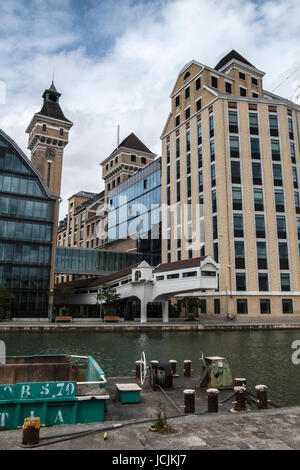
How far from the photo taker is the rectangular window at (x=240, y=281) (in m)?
56.5

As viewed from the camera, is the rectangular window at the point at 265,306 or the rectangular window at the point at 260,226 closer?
the rectangular window at the point at 265,306

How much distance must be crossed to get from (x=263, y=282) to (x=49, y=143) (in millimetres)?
55546

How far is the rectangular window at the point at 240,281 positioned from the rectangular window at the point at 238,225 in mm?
6425

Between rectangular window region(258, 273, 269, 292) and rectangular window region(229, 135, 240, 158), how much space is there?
20448 mm

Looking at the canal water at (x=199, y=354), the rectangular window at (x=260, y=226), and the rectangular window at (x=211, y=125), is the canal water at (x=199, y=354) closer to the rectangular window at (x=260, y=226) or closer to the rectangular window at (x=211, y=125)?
the rectangular window at (x=260, y=226)

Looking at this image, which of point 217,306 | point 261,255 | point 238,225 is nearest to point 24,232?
point 217,306

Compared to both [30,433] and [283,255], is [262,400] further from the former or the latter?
[283,255]

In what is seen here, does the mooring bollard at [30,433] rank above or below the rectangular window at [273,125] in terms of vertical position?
below

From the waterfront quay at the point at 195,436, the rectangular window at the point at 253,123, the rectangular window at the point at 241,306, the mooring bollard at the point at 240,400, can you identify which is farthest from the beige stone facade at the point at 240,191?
the waterfront quay at the point at 195,436

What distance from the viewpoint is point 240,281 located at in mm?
56781

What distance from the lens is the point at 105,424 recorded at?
334 inches
